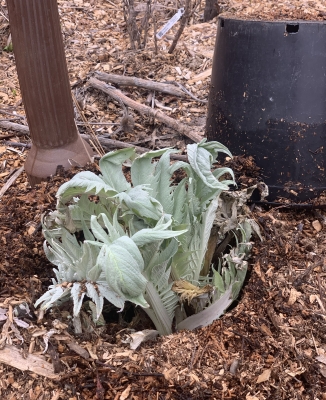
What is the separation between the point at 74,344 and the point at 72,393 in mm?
83

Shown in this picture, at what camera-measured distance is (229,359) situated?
30.4 inches

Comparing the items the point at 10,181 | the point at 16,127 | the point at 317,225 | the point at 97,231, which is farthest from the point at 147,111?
the point at 97,231

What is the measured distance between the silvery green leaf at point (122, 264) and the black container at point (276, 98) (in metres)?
0.79

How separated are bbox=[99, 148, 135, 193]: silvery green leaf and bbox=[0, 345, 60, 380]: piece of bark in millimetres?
352

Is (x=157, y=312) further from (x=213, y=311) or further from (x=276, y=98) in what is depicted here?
(x=276, y=98)

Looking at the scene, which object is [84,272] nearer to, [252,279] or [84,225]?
[84,225]

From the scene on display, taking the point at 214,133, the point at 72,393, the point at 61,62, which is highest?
the point at 61,62

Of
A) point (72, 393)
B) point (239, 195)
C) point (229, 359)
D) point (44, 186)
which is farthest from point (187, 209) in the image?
point (44, 186)

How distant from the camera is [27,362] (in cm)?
78

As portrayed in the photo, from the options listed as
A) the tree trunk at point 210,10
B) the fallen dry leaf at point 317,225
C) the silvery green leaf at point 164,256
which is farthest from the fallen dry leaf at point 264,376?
the tree trunk at point 210,10

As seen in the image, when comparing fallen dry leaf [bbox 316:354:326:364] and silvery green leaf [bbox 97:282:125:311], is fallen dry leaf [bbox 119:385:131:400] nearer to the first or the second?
silvery green leaf [bbox 97:282:125:311]

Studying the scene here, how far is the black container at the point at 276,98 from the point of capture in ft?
3.97

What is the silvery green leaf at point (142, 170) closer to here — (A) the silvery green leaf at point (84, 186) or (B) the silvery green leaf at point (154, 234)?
(A) the silvery green leaf at point (84, 186)

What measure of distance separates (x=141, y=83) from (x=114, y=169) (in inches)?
66.3
